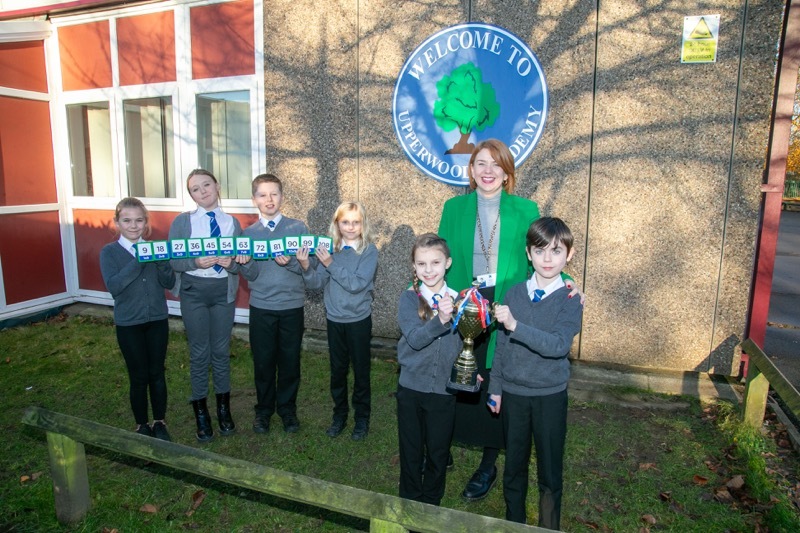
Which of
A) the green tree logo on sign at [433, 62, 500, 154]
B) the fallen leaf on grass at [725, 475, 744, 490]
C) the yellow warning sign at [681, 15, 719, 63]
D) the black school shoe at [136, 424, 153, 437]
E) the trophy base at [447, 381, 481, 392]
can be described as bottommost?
the fallen leaf on grass at [725, 475, 744, 490]

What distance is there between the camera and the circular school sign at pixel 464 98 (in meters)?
5.17

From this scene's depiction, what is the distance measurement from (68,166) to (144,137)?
134 cm

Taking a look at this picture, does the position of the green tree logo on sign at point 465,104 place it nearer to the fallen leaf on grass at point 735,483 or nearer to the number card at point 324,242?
the number card at point 324,242

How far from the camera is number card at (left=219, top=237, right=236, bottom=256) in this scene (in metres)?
3.68

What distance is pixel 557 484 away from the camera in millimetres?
2752

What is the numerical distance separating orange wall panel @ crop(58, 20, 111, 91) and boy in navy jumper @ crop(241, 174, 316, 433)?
4.81 m

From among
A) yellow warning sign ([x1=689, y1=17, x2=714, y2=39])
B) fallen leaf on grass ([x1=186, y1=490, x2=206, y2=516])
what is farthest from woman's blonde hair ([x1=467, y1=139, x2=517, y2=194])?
yellow warning sign ([x1=689, y1=17, x2=714, y2=39])

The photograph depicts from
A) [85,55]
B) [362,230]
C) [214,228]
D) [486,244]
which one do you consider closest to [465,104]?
[362,230]

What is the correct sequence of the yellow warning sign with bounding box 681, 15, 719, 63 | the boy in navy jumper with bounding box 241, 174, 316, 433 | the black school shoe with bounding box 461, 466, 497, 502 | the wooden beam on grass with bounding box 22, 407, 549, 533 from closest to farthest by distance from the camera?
the wooden beam on grass with bounding box 22, 407, 549, 533 < the black school shoe with bounding box 461, 466, 497, 502 < the boy in navy jumper with bounding box 241, 174, 316, 433 < the yellow warning sign with bounding box 681, 15, 719, 63

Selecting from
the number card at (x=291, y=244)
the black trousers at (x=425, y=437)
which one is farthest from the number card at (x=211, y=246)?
the black trousers at (x=425, y=437)

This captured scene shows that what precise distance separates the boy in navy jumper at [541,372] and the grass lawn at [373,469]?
612 millimetres

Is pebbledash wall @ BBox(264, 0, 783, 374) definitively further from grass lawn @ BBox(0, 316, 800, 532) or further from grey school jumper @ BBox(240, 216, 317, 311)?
grey school jumper @ BBox(240, 216, 317, 311)

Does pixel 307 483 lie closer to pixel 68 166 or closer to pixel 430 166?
pixel 430 166

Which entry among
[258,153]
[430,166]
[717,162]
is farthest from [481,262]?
[258,153]
